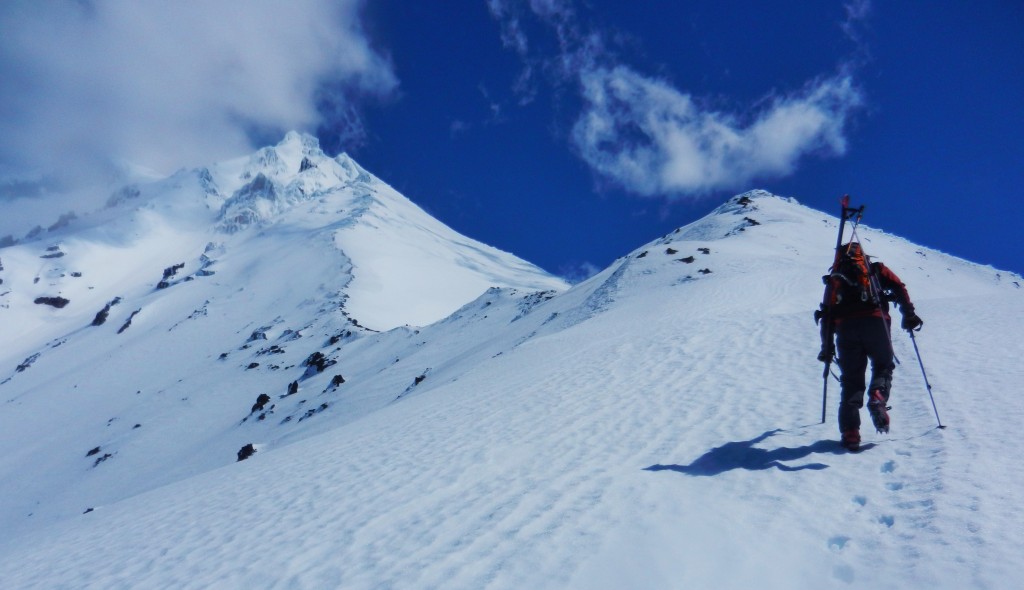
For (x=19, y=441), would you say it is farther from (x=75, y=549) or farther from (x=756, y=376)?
(x=756, y=376)

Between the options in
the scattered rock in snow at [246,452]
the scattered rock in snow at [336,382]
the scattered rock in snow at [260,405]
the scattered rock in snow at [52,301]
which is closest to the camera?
the scattered rock in snow at [246,452]

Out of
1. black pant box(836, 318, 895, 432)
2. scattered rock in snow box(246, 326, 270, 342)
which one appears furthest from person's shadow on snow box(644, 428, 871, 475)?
scattered rock in snow box(246, 326, 270, 342)

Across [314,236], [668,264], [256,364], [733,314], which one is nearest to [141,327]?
[314,236]

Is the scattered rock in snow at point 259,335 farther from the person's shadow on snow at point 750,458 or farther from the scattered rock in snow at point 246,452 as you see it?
the person's shadow on snow at point 750,458

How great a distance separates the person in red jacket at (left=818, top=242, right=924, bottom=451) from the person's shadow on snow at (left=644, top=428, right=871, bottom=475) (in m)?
0.38

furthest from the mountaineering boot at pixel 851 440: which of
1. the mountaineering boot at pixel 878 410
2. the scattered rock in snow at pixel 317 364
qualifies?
the scattered rock in snow at pixel 317 364

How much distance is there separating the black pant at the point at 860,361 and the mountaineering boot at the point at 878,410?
7 cm

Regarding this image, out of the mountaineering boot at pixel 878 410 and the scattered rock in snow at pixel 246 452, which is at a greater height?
the mountaineering boot at pixel 878 410

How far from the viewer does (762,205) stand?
71.2 meters

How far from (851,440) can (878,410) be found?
588mm

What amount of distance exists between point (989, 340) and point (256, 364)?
60.7m

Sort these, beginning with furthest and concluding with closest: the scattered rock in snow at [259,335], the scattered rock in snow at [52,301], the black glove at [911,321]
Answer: the scattered rock in snow at [52,301] → the scattered rock in snow at [259,335] → the black glove at [911,321]

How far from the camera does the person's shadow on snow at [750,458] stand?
6.75m

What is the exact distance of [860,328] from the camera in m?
7.27
